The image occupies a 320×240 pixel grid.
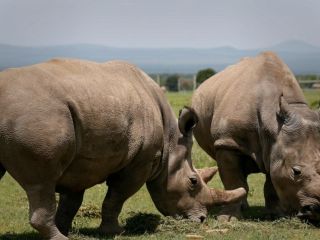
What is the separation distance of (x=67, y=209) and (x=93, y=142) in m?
1.33

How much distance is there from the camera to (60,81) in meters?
7.39

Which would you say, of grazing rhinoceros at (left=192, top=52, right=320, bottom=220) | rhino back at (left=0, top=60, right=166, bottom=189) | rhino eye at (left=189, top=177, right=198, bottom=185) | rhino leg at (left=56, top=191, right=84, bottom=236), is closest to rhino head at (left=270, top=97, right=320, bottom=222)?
grazing rhinoceros at (left=192, top=52, right=320, bottom=220)

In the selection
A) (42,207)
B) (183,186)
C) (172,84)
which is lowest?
(172,84)

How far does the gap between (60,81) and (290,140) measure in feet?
10.6

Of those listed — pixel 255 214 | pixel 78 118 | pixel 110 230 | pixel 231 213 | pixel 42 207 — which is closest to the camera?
pixel 42 207

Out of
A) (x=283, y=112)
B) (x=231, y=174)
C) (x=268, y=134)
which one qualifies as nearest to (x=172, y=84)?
(x=231, y=174)

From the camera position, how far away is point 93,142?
7543 millimetres

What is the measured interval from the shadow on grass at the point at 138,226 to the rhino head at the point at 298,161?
1.63 metres

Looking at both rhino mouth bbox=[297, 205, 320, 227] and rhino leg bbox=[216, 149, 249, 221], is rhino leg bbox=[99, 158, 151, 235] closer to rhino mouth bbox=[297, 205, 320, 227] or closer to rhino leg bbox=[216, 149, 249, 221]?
rhino leg bbox=[216, 149, 249, 221]

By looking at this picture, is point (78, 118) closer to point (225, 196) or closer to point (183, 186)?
point (183, 186)

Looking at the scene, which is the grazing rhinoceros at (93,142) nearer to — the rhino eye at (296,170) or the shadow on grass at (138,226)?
the shadow on grass at (138,226)

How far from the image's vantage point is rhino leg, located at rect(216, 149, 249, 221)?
32.6ft

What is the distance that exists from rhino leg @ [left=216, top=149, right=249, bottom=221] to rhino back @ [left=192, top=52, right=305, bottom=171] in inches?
5.9

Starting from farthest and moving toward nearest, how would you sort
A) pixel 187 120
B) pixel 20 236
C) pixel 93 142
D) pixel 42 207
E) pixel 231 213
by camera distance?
1. pixel 231 213
2. pixel 187 120
3. pixel 20 236
4. pixel 93 142
5. pixel 42 207
